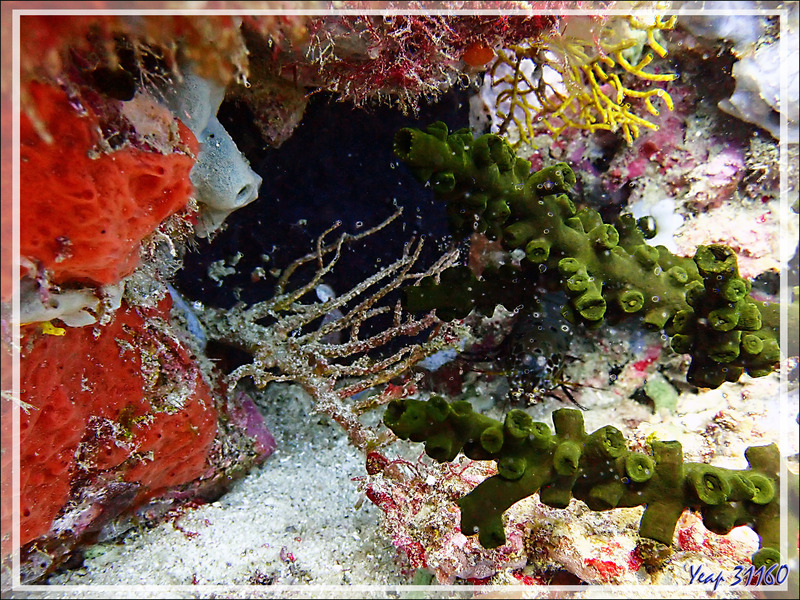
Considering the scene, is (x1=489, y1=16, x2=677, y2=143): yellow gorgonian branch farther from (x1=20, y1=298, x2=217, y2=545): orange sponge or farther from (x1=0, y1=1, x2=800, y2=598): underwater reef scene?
(x1=20, y1=298, x2=217, y2=545): orange sponge

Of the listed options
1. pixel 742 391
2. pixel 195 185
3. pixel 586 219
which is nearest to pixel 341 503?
pixel 195 185

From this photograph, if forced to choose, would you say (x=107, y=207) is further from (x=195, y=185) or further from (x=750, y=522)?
(x=750, y=522)

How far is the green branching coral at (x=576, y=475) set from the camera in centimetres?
174

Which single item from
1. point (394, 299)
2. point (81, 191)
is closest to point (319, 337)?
point (394, 299)

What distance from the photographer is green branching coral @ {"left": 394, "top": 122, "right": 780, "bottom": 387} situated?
1.91 m

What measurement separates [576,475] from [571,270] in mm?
839

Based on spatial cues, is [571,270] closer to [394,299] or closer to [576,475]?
[576,475]

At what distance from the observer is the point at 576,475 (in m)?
1.84

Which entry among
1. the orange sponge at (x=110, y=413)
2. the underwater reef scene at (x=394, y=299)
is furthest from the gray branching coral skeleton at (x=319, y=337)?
the orange sponge at (x=110, y=413)

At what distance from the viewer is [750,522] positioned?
6.14ft

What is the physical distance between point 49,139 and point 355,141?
1648 millimetres

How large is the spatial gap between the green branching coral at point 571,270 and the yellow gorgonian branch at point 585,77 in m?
0.73

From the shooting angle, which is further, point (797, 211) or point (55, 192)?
point (797, 211)

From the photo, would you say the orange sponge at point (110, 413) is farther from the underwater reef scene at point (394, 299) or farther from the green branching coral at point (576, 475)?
the green branching coral at point (576, 475)
